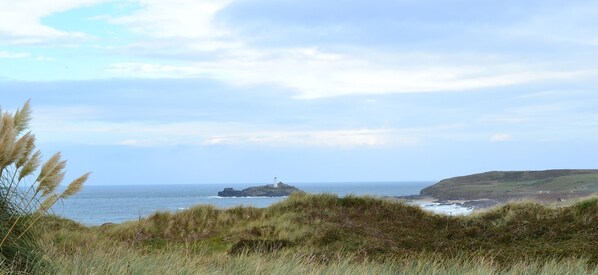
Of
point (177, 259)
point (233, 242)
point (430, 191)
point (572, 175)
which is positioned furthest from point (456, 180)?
point (177, 259)

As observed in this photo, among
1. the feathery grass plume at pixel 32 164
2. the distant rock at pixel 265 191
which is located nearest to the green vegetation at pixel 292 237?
the feathery grass plume at pixel 32 164

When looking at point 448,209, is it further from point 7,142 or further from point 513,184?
point 7,142

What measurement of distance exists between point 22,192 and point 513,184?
57400 millimetres

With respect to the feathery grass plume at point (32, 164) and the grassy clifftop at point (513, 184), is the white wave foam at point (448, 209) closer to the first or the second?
the grassy clifftop at point (513, 184)

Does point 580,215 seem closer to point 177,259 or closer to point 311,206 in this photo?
point 311,206

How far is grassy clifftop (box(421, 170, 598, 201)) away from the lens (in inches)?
1994

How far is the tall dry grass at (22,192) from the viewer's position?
19.7ft

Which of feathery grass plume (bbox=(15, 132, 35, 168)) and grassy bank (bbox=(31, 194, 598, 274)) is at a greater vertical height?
feathery grass plume (bbox=(15, 132, 35, 168))

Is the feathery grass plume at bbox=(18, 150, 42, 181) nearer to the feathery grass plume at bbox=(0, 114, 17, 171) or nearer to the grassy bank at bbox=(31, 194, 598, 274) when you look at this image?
the feathery grass plume at bbox=(0, 114, 17, 171)

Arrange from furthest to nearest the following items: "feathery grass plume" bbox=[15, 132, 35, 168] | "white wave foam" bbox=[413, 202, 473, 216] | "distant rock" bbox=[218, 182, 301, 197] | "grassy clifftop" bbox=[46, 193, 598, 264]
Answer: "distant rock" bbox=[218, 182, 301, 197], "white wave foam" bbox=[413, 202, 473, 216], "grassy clifftop" bbox=[46, 193, 598, 264], "feathery grass plume" bbox=[15, 132, 35, 168]

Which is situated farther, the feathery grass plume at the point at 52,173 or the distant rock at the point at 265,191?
the distant rock at the point at 265,191

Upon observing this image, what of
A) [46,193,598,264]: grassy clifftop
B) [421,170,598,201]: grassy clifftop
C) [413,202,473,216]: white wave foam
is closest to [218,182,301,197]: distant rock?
[421,170,598,201]: grassy clifftop

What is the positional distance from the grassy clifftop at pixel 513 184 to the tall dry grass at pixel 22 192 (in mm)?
43720

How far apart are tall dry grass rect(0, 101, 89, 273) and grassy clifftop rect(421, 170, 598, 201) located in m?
43.7
